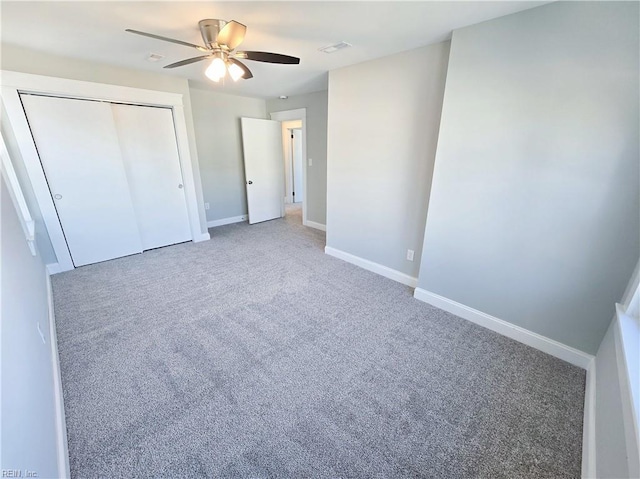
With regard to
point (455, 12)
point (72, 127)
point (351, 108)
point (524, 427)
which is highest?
point (455, 12)

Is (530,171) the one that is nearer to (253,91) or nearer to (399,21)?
Answer: (399,21)

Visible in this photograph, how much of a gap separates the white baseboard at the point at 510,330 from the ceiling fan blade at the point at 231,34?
262 cm

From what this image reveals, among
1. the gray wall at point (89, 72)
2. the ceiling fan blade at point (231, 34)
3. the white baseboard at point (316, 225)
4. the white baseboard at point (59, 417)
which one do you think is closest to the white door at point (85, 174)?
the gray wall at point (89, 72)

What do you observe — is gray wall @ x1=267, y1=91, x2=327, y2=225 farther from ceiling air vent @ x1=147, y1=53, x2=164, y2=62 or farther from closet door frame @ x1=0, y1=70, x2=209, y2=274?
ceiling air vent @ x1=147, y1=53, x2=164, y2=62

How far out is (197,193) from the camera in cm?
419

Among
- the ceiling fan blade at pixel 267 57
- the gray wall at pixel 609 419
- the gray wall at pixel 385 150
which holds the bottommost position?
the gray wall at pixel 609 419

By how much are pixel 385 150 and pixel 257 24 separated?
1.61 meters

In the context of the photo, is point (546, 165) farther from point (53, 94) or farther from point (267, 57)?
point (53, 94)

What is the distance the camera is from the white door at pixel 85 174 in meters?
2.88

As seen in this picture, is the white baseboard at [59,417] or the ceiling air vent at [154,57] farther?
the ceiling air vent at [154,57]

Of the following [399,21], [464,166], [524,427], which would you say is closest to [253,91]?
[399,21]

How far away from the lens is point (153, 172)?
3.74 metres

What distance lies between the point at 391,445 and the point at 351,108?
306 cm

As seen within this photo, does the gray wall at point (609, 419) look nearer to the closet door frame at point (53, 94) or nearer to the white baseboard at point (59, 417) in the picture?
the white baseboard at point (59, 417)
